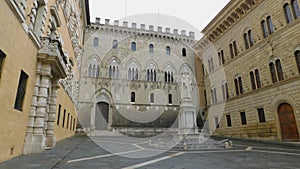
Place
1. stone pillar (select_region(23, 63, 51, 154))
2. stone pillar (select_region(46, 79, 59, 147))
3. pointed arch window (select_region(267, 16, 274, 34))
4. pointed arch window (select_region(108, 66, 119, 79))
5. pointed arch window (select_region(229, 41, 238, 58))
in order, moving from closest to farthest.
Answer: stone pillar (select_region(23, 63, 51, 154)) < stone pillar (select_region(46, 79, 59, 147)) < pointed arch window (select_region(267, 16, 274, 34)) < pointed arch window (select_region(229, 41, 238, 58)) < pointed arch window (select_region(108, 66, 119, 79))

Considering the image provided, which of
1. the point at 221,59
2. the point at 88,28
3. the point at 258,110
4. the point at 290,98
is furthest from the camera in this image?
the point at 88,28

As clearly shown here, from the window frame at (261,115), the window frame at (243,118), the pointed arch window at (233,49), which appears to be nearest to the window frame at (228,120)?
the window frame at (243,118)

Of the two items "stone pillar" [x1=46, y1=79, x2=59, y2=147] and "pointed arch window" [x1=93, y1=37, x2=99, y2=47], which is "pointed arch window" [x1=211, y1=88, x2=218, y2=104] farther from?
"stone pillar" [x1=46, y1=79, x2=59, y2=147]

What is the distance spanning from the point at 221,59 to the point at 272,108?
840cm

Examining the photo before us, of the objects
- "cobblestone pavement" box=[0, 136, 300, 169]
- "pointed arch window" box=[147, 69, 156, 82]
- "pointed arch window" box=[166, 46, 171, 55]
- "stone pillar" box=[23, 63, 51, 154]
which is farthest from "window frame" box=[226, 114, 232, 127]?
"stone pillar" box=[23, 63, 51, 154]

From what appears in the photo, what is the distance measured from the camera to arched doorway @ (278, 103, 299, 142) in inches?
498

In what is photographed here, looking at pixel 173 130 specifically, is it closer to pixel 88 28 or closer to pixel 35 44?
pixel 88 28

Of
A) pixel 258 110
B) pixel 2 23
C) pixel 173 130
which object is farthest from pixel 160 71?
pixel 2 23

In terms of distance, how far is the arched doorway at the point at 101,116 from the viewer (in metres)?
23.2

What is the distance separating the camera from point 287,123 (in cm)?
1316

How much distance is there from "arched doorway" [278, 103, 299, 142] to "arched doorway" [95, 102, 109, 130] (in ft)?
58.1

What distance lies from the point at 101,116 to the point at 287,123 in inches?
732

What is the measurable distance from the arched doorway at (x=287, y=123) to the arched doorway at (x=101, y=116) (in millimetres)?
17712

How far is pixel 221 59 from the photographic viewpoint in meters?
21.2
